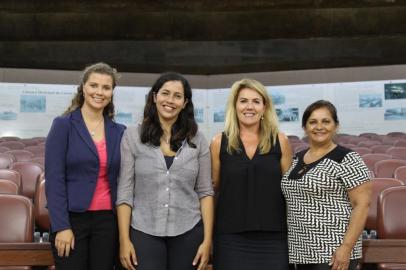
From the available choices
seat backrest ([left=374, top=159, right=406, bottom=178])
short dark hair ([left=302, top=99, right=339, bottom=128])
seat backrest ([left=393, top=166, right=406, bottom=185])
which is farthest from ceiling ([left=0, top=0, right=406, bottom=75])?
short dark hair ([left=302, top=99, right=339, bottom=128])

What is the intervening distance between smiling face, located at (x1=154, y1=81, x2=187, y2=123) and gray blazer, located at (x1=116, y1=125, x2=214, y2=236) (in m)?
0.16

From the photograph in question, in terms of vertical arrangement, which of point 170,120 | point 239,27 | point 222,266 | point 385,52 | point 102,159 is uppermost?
point 239,27

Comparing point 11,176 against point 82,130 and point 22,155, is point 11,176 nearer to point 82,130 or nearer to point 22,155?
point 82,130

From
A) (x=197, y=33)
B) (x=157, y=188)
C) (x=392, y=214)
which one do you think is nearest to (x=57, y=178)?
(x=157, y=188)

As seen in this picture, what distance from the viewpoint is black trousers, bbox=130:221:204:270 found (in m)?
2.11

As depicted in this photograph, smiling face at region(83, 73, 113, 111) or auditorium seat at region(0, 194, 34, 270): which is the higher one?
smiling face at region(83, 73, 113, 111)

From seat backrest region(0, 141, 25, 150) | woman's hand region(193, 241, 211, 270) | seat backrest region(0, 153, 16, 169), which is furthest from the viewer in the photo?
seat backrest region(0, 141, 25, 150)

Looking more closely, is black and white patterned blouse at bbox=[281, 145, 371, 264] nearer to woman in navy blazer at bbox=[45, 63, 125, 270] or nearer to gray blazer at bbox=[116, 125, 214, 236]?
gray blazer at bbox=[116, 125, 214, 236]

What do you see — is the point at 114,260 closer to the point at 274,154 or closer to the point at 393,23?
the point at 274,154

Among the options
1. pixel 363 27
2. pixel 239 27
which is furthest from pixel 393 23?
pixel 239 27

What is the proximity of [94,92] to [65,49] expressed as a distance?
31.2 feet

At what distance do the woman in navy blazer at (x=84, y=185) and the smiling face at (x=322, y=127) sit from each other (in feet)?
3.05

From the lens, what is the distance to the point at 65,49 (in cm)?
1116

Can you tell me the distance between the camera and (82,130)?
218cm
